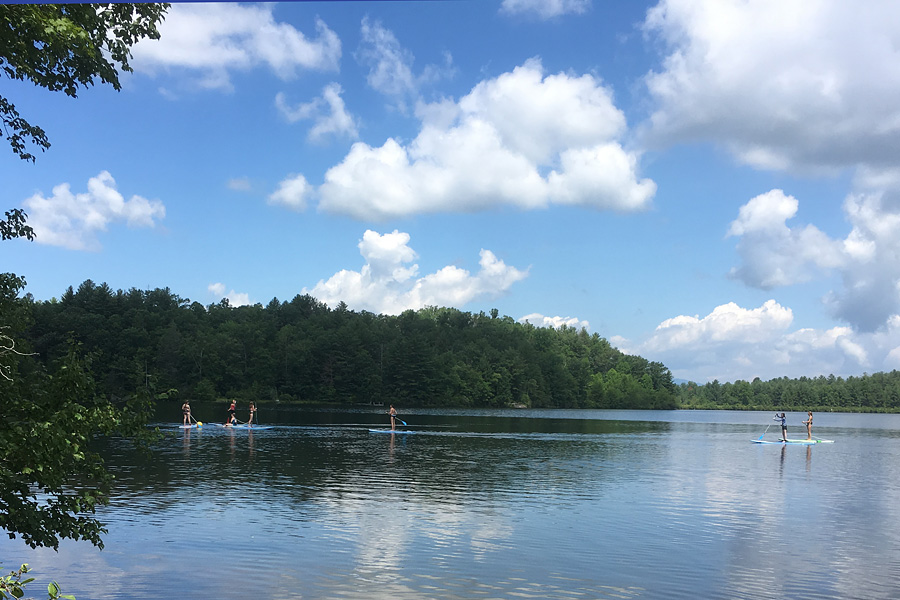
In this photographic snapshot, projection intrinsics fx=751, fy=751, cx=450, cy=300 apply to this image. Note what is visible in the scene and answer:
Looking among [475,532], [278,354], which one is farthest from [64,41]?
[278,354]

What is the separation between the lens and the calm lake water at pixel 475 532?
1303 centimetres

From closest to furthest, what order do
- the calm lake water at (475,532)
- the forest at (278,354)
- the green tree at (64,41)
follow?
the green tree at (64,41) < the calm lake water at (475,532) < the forest at (278,354)

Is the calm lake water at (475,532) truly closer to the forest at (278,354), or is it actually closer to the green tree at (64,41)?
the green tree at (64,41)

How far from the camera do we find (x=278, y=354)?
14938cm

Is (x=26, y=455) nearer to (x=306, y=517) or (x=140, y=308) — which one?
(x=306, y=517)

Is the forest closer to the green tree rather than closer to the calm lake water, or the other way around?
the calm lake water

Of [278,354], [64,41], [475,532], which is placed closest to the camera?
[64,41]

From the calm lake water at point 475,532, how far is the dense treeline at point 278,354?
108 m

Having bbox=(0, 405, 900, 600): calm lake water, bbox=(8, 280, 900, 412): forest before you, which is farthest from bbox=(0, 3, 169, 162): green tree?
bbox=(8, 280, 900, 412): forest

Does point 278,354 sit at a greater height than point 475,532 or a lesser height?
greater

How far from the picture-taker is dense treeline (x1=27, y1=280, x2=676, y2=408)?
13388 centimetres

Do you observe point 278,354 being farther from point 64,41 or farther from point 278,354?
point 64,41

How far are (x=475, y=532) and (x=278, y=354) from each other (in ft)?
449

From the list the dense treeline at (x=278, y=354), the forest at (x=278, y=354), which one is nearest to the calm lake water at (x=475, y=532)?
the forest at (x=278, y=354)
